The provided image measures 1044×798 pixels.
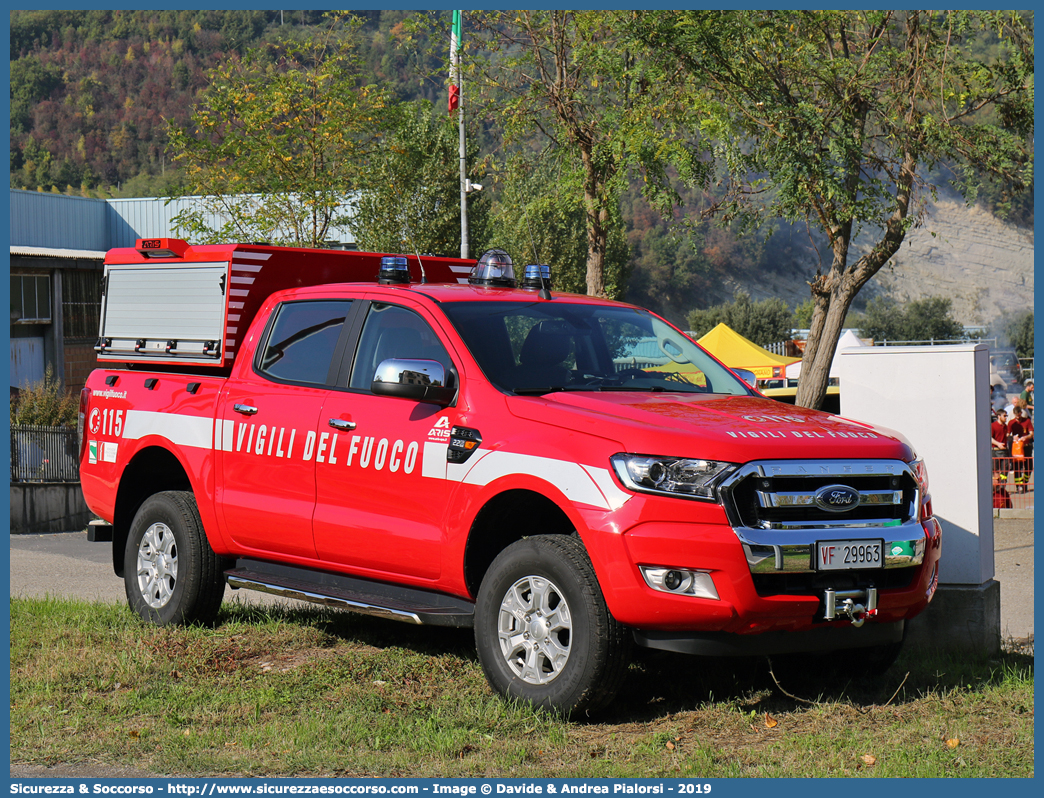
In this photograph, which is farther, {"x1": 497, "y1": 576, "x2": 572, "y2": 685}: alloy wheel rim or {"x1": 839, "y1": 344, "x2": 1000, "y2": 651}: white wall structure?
{"x1": 839, "y1": 344, "x2": 1000, "y2": 651}: white wall structure

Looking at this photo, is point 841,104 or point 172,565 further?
point 841,104

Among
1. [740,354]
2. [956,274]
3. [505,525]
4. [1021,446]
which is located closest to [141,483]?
[505,525]

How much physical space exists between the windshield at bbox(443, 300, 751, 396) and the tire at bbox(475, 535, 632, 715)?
88 cm

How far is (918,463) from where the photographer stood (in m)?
5.51

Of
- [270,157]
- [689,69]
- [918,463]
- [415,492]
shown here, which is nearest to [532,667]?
[415,492]

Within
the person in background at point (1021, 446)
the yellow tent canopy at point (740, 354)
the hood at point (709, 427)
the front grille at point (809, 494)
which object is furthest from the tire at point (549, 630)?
the yellow tent canopy at point (740, 354)

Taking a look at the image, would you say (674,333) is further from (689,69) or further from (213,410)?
(689,69)

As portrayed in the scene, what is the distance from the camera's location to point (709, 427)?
5008 millimetres

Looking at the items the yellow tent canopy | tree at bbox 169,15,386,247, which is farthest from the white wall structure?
the yellow tent canopy

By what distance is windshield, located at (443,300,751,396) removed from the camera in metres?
5.81

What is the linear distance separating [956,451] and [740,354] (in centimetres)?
2931

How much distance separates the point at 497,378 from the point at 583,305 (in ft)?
3.30

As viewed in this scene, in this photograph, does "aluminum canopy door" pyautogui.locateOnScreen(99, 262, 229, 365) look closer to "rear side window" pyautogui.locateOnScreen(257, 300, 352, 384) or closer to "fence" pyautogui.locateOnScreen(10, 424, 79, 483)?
"rear side window" pyautogui.locateOnScreen(257, 300, 352, 384)

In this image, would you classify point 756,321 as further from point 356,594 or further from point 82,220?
point 356,594
